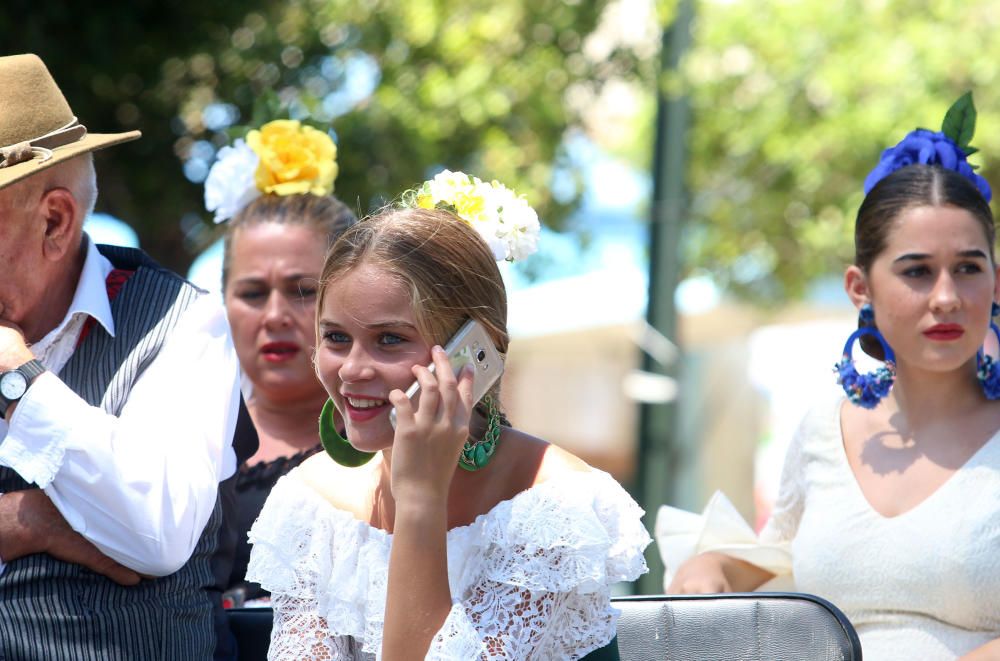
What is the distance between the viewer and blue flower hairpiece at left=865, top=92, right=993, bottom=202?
3635 mm

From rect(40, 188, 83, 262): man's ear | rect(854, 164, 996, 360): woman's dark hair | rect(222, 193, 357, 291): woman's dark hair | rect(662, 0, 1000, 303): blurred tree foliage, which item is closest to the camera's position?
rect(40, 188, 83, 262): man's ear

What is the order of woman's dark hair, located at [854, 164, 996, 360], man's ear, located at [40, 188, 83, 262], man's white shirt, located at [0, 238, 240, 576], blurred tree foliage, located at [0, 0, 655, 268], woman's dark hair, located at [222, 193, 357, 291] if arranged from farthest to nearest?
blurred tree foliage, located at [0, 0, 655, 268] → woman's dark hair, located at [222, 193, 357, 291] → woman's dark hair, located at [854, 164, 996, 360] → man's ear, located at [40, 188, 83, 262] → man's white shirt, located at [0, 238, 240, 576]

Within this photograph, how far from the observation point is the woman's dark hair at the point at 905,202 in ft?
11.3

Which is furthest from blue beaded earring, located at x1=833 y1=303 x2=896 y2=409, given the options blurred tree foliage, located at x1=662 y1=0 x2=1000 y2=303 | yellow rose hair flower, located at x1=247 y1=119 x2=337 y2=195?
blurred tree foliage, located at x1=662 y1=0 x2=1000 y2=303

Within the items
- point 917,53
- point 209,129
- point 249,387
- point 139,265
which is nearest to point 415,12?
point 209,129

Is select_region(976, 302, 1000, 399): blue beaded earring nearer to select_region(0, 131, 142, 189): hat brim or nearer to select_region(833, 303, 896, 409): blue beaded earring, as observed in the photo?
select_region(833, 303, 896, 409): blue beaded earring

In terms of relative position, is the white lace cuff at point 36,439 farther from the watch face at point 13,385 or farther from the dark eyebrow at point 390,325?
the dark eyebrow at point 390,325

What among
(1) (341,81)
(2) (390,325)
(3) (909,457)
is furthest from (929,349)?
(1) (341,81)

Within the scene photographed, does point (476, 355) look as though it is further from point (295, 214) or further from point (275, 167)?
point (275, 167)

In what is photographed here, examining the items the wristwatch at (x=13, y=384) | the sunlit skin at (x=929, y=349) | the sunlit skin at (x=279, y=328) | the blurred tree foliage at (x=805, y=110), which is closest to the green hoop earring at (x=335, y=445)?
the wristwatch at (x=13, y=384)

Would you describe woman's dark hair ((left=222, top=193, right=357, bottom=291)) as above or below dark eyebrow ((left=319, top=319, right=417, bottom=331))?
above

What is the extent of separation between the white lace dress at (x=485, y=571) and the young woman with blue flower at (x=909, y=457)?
89 centimetres

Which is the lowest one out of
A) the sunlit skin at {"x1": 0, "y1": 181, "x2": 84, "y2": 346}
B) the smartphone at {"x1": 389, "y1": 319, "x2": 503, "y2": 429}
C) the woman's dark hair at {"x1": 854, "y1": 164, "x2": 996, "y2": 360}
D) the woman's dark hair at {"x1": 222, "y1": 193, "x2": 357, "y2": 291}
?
the smartphone at {"x1": 389, "y1": 319, "x2": 503, "y2": 429}

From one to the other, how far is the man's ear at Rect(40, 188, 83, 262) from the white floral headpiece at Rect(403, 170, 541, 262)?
28.7 inches
